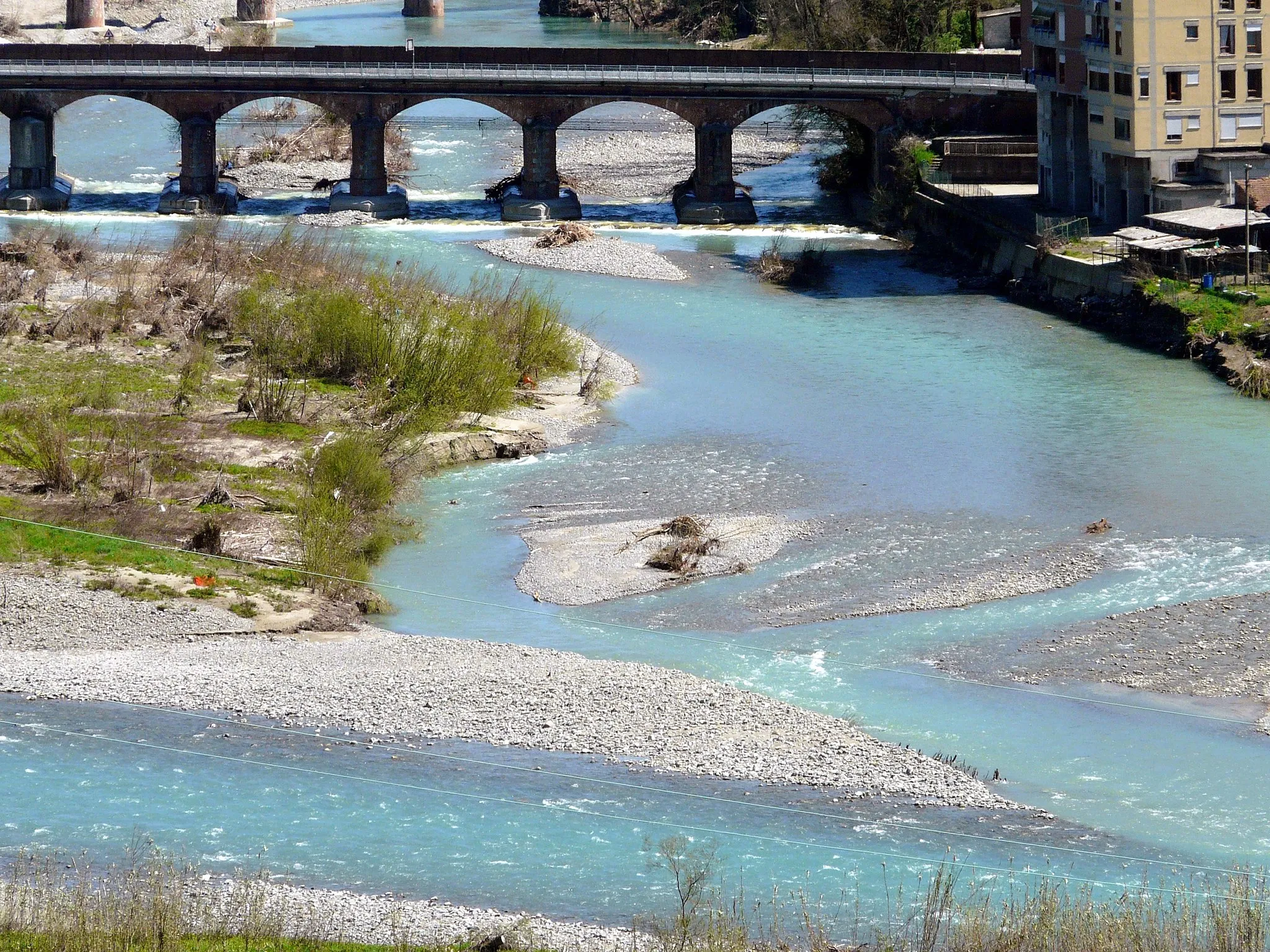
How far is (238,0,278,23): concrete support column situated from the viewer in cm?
16725

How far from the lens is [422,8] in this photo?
168 m

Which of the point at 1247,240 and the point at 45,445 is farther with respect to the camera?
the point at 1247,240

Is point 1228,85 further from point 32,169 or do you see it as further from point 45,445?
point 32,169

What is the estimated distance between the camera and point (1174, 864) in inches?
1069

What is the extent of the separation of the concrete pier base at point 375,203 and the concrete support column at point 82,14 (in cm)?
7679

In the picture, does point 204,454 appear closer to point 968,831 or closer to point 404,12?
point 968,831

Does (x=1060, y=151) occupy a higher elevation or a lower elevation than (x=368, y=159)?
lower

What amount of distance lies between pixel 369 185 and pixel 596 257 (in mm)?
15948

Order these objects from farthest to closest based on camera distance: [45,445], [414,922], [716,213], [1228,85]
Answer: [716,213]
[1228,85]
[45,445]
[414,922]

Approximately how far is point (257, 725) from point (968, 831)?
12192mm

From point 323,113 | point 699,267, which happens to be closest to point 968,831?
point 699,267

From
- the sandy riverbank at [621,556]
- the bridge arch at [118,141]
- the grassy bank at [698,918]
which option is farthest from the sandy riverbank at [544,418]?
the bridge arch at [118,141]

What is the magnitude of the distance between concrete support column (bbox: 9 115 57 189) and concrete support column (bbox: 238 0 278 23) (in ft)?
261

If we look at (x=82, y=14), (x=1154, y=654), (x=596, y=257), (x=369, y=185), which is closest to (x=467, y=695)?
(x=1154, y=654)
